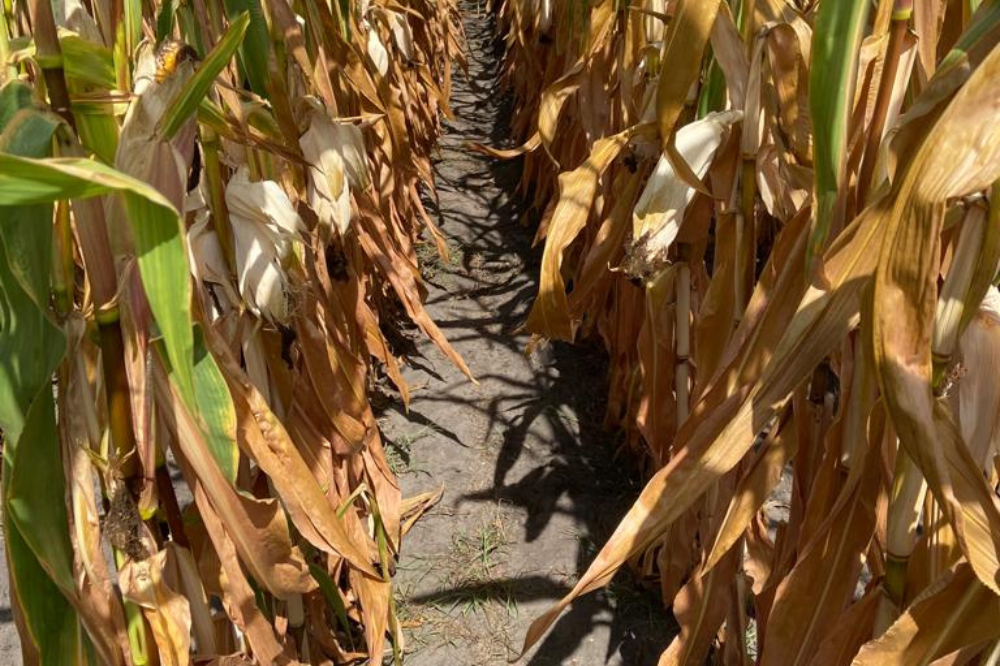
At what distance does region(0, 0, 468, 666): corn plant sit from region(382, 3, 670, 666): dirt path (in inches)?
14.7

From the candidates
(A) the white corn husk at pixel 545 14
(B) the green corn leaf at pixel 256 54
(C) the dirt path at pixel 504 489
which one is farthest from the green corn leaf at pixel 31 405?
(A) the white corn husk at pixel 545 14

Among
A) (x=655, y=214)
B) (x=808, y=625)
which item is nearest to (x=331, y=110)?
(x=655, y=214)

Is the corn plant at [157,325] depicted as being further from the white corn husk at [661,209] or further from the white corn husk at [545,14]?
the white corn husk at [545,14]

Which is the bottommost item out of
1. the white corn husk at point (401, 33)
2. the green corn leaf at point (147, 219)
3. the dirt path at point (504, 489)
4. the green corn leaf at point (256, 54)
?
the dirt path at point (504, 489)

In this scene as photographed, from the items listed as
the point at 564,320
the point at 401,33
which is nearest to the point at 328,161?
the point at 564,320

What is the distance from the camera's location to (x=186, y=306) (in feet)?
1.49

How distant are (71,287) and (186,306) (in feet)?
0.49

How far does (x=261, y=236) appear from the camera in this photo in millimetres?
726

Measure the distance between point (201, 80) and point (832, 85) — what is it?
35 cm

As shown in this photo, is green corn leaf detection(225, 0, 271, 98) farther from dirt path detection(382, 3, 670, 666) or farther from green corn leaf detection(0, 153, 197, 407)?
dirt path detection(382, 3, 670, 666)

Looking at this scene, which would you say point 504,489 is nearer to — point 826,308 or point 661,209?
point 661,209

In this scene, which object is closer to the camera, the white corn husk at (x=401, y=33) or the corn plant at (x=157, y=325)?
the corn plant at (x=157, y=325)

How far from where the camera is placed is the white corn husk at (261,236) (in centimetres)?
71

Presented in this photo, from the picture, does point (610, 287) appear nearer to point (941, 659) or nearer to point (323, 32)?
point (323, 32)
